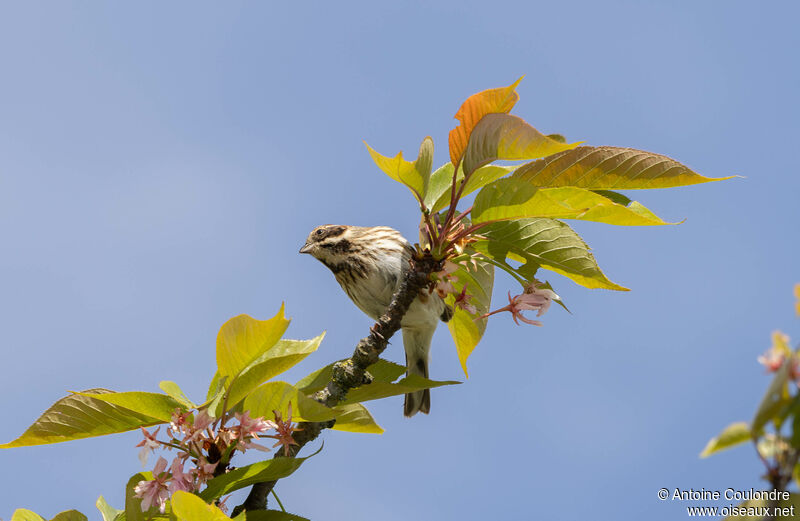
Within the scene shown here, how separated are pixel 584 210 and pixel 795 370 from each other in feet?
7.75

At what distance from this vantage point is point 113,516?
394cm

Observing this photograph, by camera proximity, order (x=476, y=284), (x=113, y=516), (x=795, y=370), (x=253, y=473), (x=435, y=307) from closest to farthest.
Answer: (x=795, y=370) < (x=253, y=473) < (x=113, y=516) < (x=476, y=284) < (x=435, y=307)

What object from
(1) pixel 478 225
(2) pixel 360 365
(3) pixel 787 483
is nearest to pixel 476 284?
(1) pixel 478 225

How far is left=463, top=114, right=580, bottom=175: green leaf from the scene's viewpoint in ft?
11.7

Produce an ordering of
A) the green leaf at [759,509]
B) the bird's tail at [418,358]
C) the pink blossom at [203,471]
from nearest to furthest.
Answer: the green leaf at [759,509], the pink blossom at [203,471], the bird's tail at [418,358]

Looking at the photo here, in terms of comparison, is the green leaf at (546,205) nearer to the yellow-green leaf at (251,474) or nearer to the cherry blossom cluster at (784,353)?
the yellow-green leaf at (251,474)

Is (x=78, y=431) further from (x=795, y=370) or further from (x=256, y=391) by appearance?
(x=795, y=370)

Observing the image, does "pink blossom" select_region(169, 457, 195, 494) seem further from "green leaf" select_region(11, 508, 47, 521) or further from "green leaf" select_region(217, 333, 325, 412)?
"green leaf" select_region(11, 508, 47, 521)

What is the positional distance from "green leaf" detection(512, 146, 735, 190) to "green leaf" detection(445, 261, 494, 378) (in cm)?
65

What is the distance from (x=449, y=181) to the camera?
4.30 metres

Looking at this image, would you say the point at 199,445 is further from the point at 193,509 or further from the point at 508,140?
the point at 508,140

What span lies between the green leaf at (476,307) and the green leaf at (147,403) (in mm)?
1655

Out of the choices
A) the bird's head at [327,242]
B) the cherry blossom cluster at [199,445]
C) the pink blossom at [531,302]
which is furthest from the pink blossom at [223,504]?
the bird's head at [327,242]

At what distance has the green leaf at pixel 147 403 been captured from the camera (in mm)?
3535
